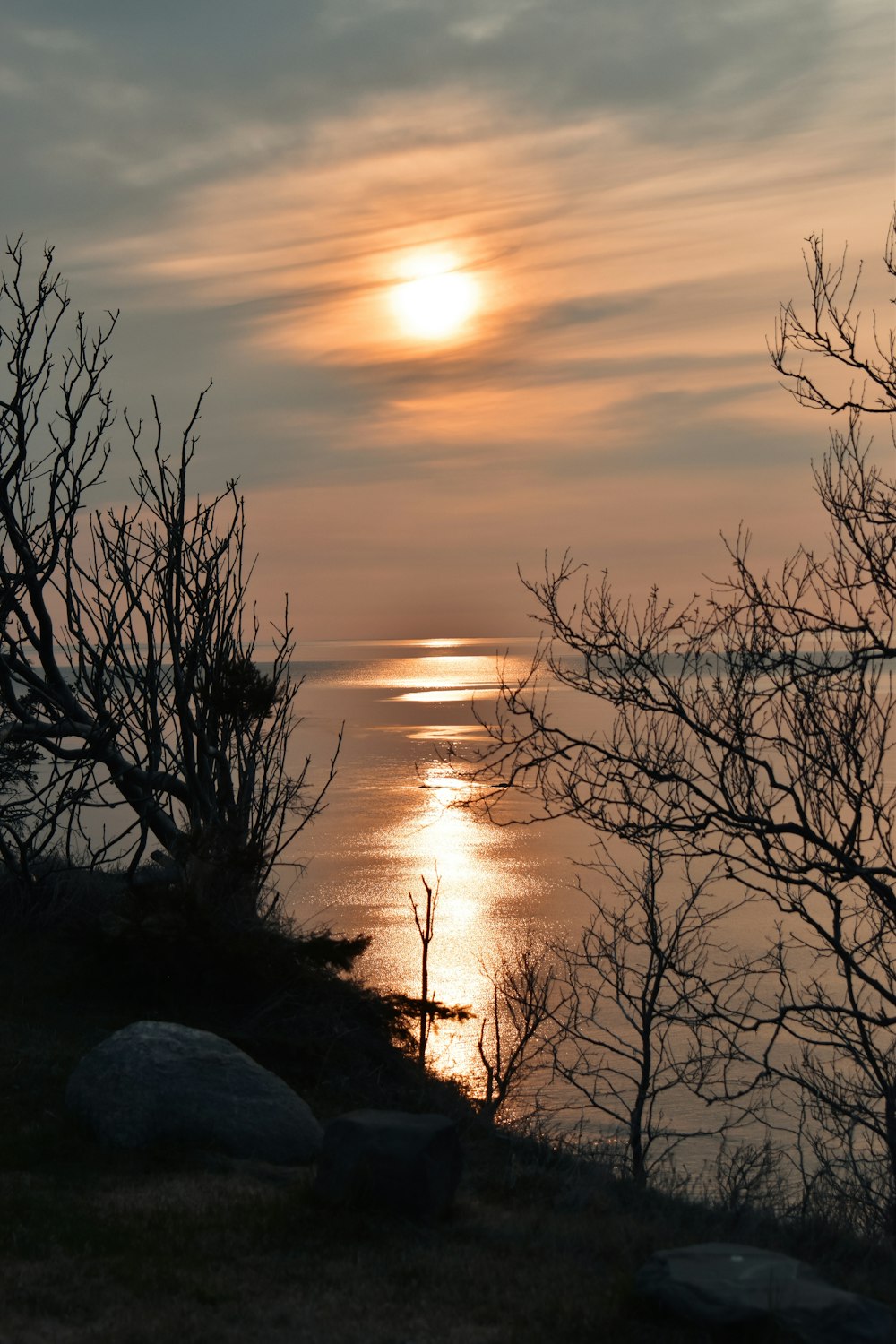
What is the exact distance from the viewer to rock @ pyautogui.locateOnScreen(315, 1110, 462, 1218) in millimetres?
6824

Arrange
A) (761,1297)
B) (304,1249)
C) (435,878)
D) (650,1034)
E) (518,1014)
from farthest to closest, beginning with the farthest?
1. (435,878)
2. (518,1014)
3. (650,1034)
4. (304,1249)
5. (761,1297)

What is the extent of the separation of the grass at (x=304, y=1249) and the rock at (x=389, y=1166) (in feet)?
0.35

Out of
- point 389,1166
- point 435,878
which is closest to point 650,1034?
point 389,1166

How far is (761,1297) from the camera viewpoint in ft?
17.3

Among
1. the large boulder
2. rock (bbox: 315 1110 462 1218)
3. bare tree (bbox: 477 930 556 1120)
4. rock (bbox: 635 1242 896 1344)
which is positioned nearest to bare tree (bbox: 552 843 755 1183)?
bare tree (bbox: 477 930 556 1120)

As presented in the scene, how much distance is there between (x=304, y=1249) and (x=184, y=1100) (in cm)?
214

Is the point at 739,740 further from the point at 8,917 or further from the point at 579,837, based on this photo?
the point at 579,837

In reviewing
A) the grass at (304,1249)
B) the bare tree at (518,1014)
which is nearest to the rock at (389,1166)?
the grass at (304,1249)

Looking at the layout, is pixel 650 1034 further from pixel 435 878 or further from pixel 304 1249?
pixel 435 878

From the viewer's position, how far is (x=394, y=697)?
147625mm

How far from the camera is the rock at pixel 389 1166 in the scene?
22.4ft

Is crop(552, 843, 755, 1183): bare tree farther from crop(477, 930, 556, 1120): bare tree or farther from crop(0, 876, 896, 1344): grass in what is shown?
crop(0, 876, 896, 1344): grass

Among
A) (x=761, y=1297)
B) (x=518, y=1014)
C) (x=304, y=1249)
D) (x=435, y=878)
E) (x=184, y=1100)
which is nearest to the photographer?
(x=761, y=1297)

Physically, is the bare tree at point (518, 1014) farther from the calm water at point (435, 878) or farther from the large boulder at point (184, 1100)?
the large boulder at point (184, 1100)
